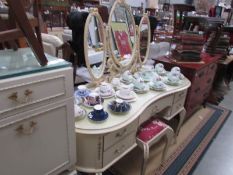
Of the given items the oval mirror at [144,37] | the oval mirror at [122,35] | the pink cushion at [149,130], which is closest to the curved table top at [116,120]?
the pink cushion at [149,130]

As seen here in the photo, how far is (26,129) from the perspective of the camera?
0.66m

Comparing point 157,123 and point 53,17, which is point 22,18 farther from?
point 53,17

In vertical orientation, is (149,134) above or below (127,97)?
below

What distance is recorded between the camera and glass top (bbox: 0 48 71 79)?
596 mm

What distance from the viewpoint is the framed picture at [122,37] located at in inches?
57.7

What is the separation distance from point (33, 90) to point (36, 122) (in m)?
0.13

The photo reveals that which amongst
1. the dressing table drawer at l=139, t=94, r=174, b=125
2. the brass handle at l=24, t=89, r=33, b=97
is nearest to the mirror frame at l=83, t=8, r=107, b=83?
the dressing table drawer at l=139, t=94, r=174, b=125

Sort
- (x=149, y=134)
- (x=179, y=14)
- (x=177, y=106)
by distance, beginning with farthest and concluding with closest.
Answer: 1. (x=179, y=14)
2. (x=177, y=106)
3. (x=149, y=134)

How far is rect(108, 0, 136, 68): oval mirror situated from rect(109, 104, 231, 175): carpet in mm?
851

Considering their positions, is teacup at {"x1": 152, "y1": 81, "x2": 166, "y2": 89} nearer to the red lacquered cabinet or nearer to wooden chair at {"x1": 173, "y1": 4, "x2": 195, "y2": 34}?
the red lacquered cabinet

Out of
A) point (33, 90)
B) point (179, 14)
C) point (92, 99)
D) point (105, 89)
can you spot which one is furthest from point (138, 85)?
point (179, 14)

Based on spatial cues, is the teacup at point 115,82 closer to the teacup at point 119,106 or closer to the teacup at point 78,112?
the teacup at point 119,106

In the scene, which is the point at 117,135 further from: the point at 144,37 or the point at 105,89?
the point at 144,37

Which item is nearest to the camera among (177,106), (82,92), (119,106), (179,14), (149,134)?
(119,106)
